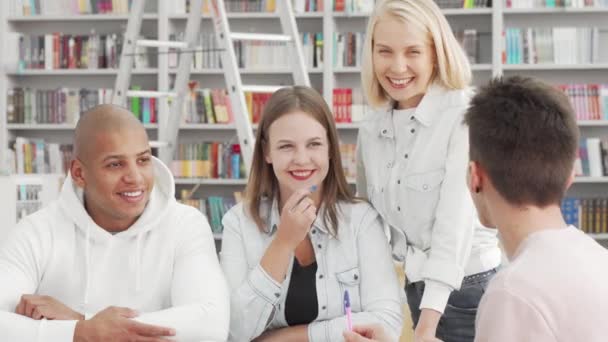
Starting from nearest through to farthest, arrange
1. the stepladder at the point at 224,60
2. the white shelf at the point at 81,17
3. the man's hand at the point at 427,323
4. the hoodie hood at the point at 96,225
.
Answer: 1. the man's hand at the point at 427,323
2. the hoodie hood at the point at 96,225
3. the stepladder at the point at 224,60
4. the white shelf at the point at 81,17

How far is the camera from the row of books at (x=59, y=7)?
245 inches

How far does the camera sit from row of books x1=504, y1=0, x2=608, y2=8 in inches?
229

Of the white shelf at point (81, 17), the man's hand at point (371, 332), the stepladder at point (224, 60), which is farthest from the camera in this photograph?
the white shelf at point (81, 17)

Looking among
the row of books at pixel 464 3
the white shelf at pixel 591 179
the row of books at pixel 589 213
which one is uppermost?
the row of books at pixel 464 3

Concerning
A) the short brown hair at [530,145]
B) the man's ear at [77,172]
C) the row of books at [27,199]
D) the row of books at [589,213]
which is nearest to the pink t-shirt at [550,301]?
the short brown hair at [530,145]

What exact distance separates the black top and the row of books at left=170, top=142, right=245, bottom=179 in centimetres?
423

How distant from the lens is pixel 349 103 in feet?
19.6

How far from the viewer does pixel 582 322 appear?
1068 mm

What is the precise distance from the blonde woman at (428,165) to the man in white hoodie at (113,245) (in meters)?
0.41

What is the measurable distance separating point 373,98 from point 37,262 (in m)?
0.81

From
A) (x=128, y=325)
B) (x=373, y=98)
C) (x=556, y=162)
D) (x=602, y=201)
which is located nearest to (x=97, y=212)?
(x=128, y=325)

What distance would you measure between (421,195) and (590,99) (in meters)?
4.32

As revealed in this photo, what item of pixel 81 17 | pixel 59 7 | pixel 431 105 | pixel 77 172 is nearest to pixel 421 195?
pixel 431 105

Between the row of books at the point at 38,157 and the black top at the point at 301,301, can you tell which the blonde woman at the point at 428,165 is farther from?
the row of books at the point at 38,157
